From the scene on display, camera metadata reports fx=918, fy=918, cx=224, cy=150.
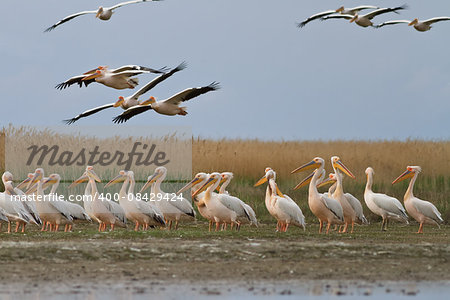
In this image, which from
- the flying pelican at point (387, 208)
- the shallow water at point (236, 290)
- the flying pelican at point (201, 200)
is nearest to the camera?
the shallow water at point (236, 290)

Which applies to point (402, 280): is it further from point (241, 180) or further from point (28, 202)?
point (241, 180)

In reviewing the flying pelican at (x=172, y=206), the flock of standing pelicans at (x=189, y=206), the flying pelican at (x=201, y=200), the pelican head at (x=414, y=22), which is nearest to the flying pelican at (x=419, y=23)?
the pelican head at (x=414, y=22)

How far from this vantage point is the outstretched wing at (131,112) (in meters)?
18.9

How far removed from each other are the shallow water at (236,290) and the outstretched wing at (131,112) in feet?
34.3

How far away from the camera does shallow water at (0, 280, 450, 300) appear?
7.95m

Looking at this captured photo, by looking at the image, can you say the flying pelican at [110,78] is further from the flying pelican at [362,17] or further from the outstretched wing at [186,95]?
the flying pelican at [362,17]

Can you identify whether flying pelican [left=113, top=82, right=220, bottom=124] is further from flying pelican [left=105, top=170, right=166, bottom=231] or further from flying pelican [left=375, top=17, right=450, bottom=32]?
flying pelican [left=375, top=17, right=450, bottom=32]

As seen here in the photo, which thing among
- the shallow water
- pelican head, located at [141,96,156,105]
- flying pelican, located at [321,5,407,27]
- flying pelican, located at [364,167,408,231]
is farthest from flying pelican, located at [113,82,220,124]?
the shallow water

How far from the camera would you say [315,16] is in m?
24.3

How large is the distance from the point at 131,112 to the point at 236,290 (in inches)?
453

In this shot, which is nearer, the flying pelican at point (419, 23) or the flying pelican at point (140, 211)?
the flying pelican at point (140, 211)

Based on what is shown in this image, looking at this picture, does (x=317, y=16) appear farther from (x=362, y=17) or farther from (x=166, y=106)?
(x=166, y=106)

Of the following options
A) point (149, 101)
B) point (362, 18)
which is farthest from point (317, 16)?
point (149, 101)

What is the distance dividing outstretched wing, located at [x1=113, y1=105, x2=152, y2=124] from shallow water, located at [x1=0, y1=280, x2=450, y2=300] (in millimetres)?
10461
